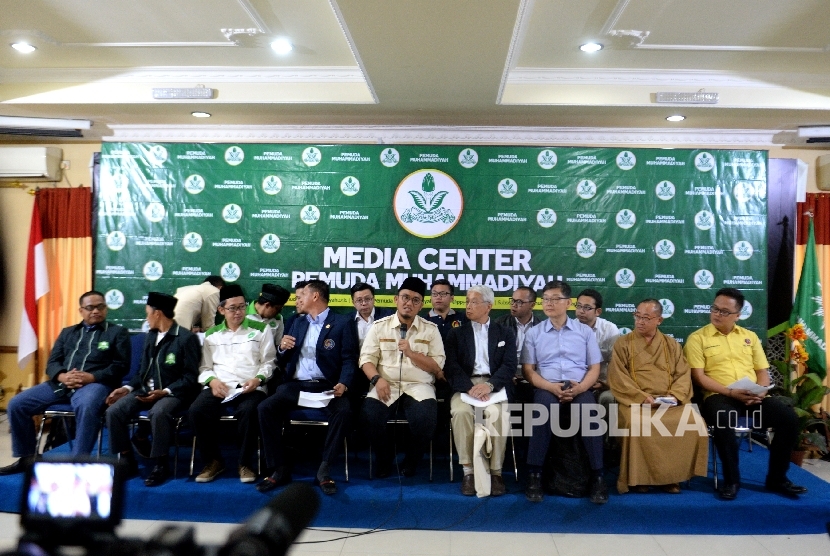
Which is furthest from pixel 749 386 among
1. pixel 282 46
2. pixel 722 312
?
pixel 282 46

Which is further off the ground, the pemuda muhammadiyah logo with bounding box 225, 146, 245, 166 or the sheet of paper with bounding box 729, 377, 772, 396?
the pemuda muhammadiyah logo with bounding box 225, 146, 245, 166

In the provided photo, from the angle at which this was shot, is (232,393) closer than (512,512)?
No

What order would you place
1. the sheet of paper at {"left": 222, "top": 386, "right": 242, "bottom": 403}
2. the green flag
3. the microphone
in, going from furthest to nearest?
1. the green flag
2. the sheet of paper at {"left": 222, "top": 386, "right": 242, "bottom": 403}
3. the microphone

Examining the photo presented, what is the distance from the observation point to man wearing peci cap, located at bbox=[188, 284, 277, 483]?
12.6 ft

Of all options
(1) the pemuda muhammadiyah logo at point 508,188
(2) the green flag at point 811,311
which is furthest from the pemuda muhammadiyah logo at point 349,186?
(2) the green flag at point 811,311

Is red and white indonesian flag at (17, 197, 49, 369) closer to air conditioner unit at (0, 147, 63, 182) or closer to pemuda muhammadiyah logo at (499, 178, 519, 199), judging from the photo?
air conditioner unit at (0, 147, 63, 182)

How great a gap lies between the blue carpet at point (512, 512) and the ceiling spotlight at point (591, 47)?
10.6 ft

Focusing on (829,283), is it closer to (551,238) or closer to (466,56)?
(551,238)

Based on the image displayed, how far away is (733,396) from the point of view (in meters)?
3.95

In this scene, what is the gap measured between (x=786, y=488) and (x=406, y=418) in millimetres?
2450

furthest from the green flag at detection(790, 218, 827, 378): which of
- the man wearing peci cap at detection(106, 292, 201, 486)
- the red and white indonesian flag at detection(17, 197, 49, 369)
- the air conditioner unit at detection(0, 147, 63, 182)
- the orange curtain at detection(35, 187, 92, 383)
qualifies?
the air conditioner unit at detection(0, 147, 63, 182)

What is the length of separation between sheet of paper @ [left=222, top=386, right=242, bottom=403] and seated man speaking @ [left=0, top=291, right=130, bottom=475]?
2.88ft

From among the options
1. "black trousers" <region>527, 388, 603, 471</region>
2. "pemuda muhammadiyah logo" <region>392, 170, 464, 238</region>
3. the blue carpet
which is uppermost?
"pemuda muhammadiyah logo" <region>392, 170, 464, 238</region>

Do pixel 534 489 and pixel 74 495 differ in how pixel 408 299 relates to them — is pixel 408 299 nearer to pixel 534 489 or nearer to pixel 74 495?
pixel 534 489
